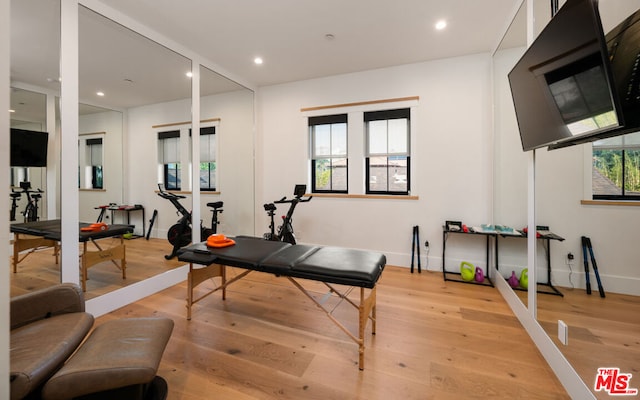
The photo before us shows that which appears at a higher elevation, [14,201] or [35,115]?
[35,115]

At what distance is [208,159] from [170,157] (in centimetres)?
50

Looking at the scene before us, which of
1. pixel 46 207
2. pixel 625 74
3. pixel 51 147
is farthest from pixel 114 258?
pixel 625 74

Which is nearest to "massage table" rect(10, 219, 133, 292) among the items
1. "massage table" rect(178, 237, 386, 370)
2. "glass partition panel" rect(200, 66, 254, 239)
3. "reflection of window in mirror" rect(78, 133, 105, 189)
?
"reflection of window in mirror" rect(78, 133, 105, 189)

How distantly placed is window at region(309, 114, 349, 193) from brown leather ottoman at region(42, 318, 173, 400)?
3.21 meters

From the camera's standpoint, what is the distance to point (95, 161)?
2561 millimetres

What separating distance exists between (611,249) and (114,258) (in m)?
4.14

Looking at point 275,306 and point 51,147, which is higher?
point 51,147

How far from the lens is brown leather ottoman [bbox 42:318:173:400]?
110 cm

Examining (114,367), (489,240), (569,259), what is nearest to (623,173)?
(569,259)

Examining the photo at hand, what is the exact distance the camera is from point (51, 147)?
2.21 metres

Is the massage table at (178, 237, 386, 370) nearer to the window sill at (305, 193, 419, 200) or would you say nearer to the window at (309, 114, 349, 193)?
the window sill at (305, 193, 419, 200)

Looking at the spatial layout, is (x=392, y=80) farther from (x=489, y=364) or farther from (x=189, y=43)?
(x=489, y=364)

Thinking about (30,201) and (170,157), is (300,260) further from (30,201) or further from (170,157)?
(170,157)

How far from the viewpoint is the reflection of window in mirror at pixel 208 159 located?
12.0 feet
